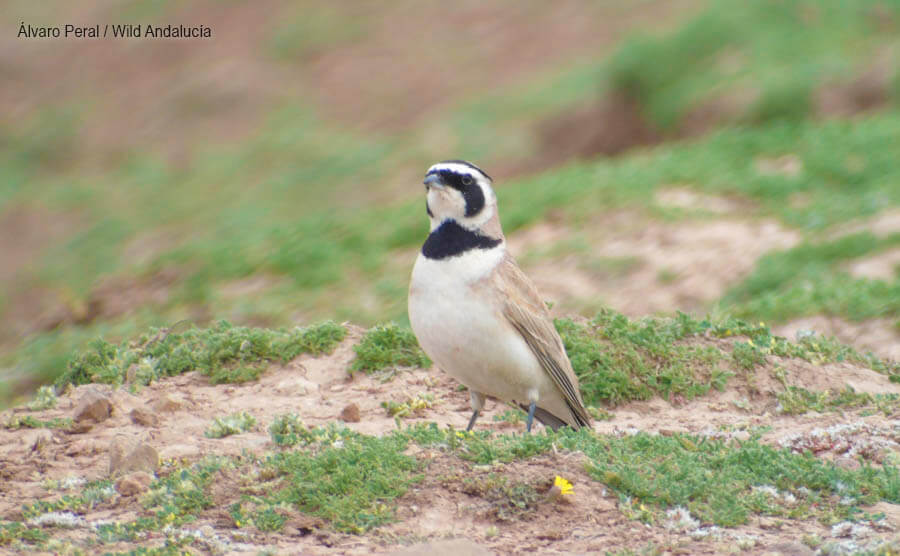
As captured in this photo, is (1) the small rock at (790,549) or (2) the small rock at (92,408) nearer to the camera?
(1) the small rock at (790,549)

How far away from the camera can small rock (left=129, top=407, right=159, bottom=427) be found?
6.72 meters

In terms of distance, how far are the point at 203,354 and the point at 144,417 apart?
1.16 meters

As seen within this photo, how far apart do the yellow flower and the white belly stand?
98cm

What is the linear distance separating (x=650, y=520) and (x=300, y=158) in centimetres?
1261

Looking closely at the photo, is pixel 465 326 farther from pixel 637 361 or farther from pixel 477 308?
pixel 637 361

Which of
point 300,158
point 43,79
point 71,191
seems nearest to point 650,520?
point 300,158

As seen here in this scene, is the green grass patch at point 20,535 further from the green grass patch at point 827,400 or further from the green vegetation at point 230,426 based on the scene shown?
the green grass patch at point 827,400

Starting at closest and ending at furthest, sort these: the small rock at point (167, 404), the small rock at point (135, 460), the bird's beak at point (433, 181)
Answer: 1. the small rock at point (135, 460)
2. the bird's beak at point (433, 181)
3. the small rock at point (167, 404)

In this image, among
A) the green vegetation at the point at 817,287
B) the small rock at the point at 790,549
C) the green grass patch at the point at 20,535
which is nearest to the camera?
the small rock at the point at 790,549

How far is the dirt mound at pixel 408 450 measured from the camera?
5168mm

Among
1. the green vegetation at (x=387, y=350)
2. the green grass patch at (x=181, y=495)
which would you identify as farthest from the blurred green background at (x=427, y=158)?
the green grass patch at (x=181, y=495)

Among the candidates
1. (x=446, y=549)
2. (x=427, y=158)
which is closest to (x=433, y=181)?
(x=446, y=549)

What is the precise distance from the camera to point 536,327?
6555 millimetres

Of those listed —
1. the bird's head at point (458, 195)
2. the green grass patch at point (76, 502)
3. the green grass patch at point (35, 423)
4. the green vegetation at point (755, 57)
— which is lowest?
the green grass patch at point (76, 502)
